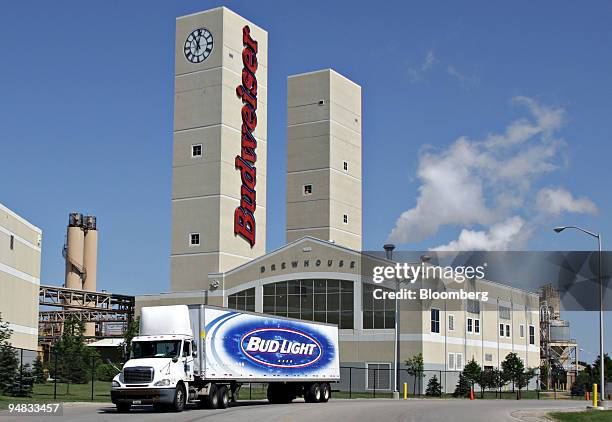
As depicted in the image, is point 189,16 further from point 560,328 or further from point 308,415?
point 308,415

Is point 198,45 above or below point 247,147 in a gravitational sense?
above

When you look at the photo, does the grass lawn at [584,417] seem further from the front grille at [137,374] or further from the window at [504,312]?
the window at [504,312]

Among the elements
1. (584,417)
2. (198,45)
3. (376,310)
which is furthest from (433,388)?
(198,45)

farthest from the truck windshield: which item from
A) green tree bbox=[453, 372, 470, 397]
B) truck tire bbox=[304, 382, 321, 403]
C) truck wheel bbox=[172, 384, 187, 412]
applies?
green tree bbox=[453, 372, 470, 397]

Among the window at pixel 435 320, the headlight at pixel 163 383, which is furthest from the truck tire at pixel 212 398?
the window at pixel 435 320

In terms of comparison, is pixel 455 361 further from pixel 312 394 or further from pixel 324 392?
pixel 312 394

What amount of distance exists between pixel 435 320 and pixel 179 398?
42865 millimetres

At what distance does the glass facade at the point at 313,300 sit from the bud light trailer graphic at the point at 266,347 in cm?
2733

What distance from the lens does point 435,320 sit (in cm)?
7512

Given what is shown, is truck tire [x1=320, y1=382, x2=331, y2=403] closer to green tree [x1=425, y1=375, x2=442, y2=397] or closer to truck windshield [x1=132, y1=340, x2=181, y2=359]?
truck windshield [x1=132, y1=340, x2=181, y2=359]

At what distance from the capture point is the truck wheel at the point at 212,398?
3766 cm

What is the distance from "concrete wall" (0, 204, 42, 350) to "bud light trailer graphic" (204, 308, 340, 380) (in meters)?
23.1

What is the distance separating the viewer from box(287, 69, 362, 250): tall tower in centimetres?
10312

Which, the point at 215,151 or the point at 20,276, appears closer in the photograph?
the point at 20,276
